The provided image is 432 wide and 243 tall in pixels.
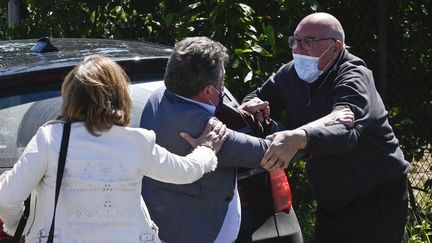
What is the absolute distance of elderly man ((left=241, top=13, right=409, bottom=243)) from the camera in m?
4.04

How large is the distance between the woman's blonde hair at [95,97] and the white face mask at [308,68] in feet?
4.18

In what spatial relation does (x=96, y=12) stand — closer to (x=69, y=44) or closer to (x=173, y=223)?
(x=69, y=44)

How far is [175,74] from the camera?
3.42 meters

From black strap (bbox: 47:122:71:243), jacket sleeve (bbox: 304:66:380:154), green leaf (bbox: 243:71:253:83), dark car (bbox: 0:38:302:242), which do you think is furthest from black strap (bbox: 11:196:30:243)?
green leaf (bbox: 243:71:253:83)

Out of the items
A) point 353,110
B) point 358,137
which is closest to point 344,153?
point 358,137

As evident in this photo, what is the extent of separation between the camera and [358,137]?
388cm

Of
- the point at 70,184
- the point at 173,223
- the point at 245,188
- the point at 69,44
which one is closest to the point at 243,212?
the point at 245,188

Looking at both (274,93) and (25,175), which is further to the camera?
(274,93)

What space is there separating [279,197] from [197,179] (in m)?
0.83

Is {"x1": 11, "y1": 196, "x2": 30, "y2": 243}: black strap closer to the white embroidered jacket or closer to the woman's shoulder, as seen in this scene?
the white embroidered jacket

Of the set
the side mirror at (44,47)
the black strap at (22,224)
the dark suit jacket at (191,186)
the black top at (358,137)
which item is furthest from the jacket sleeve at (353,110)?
the side mirror at (44,47)

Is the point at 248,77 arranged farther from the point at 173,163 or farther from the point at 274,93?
the point at 173,163

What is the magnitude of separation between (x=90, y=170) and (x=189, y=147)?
1.72 ft

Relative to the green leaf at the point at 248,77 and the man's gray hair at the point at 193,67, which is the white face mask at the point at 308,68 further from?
the green leaf at the point at 248,77
